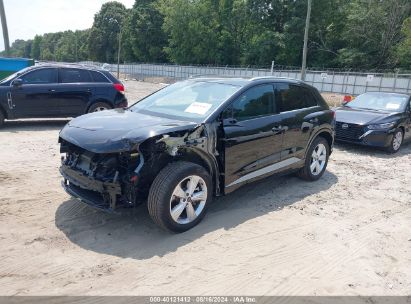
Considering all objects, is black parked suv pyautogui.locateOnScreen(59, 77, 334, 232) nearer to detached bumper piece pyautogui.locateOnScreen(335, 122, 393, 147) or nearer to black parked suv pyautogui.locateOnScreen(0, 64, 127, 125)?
detached bumper piece pyautogui.locateOnScreen(335, 122, 393, 147)

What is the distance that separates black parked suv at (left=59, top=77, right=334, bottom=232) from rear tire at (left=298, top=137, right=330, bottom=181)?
0.24 m

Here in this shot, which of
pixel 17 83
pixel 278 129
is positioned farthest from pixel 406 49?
pixel 278 129

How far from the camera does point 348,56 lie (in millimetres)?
45031

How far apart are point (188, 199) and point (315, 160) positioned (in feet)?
10.2

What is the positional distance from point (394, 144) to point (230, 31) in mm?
57525

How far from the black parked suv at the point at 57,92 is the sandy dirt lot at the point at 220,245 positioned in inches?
155

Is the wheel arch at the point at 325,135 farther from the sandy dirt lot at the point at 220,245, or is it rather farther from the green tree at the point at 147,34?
the green tree at the point at 147,34

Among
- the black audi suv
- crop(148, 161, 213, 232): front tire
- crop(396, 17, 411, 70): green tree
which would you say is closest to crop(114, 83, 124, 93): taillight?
the black audi suv

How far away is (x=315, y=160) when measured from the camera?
6559 mm

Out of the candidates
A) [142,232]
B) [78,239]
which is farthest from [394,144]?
[78,239]

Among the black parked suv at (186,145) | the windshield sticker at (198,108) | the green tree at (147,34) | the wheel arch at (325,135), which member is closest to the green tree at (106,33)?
the green tree at (147,34)

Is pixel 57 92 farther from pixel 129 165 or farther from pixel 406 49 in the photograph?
pixel 406 49

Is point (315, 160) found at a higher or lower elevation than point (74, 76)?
lower

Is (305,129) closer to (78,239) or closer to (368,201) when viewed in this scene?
(368,201)
